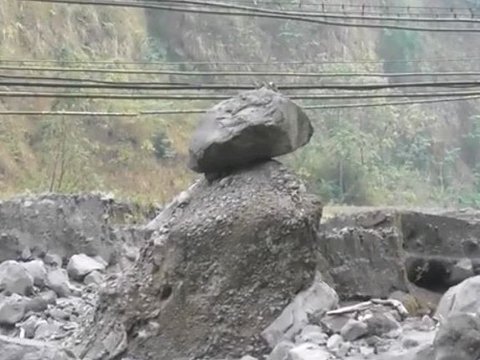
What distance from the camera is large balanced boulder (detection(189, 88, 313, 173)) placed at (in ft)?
17.2

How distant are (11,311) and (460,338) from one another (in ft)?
10.9

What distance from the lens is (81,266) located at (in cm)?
754

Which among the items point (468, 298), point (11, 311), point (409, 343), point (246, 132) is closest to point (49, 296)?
point (11, 311)

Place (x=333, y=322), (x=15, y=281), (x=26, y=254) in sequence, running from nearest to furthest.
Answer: (x=333, y=322) < (x=15, y=281) < (x=26, y=254)

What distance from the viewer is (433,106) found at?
22656mm

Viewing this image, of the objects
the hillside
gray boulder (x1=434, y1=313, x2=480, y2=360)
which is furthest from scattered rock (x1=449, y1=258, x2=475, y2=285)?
the hillside

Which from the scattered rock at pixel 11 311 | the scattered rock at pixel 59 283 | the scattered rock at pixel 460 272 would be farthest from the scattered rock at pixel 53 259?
the scattered rock at pixel 460 272

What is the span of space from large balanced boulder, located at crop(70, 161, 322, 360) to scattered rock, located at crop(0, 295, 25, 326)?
0.87 meters

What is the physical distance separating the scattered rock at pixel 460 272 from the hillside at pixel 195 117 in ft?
21.3

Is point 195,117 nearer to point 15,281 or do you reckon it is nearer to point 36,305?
point 15,281

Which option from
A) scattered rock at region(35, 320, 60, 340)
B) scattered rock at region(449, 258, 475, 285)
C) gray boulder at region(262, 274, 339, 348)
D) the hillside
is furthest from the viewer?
the hillside

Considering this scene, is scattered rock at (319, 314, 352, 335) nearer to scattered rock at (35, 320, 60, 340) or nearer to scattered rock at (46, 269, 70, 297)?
scattered rock at (35, 320, 60, 340)

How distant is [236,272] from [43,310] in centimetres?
172

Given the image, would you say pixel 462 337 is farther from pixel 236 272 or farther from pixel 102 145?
pixel 102 145
